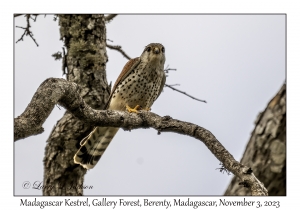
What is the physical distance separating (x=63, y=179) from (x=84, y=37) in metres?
1.56

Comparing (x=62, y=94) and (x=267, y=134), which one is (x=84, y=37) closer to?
→ (x=62, y=94)

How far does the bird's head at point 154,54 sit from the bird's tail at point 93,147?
2.90 feet

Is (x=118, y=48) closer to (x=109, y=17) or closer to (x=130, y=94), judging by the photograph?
(x=109, y=17)

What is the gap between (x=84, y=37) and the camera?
5.11 metres

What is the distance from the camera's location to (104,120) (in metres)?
3.72

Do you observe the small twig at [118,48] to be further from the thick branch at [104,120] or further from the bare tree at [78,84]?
the thick branch at [104,120]

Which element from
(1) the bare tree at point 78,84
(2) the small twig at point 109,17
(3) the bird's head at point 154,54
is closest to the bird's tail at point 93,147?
(1) the bare tree at point 78,84

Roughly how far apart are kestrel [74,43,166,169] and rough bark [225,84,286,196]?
128 centimetres

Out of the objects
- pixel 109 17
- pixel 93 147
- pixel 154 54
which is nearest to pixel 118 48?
pixel 109 17

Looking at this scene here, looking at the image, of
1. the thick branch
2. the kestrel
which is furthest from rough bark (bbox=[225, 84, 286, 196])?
the thick branch

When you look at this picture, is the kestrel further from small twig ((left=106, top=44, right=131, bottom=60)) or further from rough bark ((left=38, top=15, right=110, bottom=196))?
small twig ((left=106, top=44, right=131, bottom=60))

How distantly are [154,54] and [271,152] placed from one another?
1.71 meters

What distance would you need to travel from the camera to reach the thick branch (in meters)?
2.83
